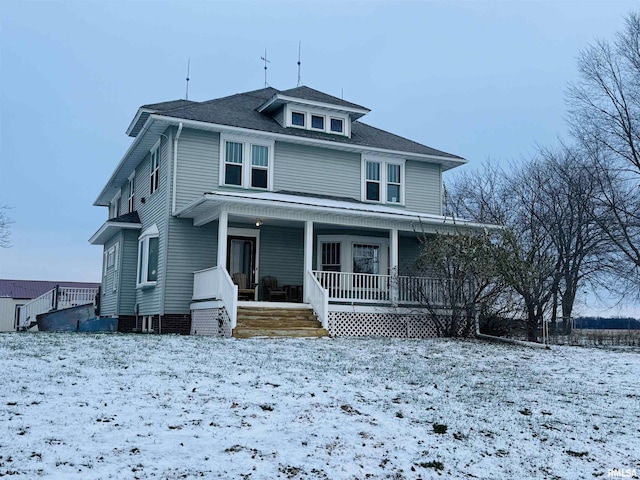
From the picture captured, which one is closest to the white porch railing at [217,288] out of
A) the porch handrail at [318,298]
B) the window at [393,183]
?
the porch handrail at [318,298]

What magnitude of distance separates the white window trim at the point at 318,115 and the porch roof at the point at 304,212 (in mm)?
2372

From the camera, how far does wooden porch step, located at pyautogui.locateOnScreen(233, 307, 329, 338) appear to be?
1458 centimetres

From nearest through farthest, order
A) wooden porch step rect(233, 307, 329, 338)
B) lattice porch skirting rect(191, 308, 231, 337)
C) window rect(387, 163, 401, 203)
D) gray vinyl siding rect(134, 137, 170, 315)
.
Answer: wooden porch step rect(233, 307, 329, 338) → lattice porch skirting rect(191, 308, 231, 337) → gray vinyl siding rect(134, 137, 170, 315) → window rect(387, 163, 401, 203)

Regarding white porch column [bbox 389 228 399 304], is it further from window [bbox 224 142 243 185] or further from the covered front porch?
window [bbox 224 142 243 185]

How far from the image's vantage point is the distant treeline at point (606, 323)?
2833 cm

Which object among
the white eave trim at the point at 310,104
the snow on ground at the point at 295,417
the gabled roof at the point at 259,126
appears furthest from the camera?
the white eave trim at the point at 310,104

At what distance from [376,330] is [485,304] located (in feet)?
9.37

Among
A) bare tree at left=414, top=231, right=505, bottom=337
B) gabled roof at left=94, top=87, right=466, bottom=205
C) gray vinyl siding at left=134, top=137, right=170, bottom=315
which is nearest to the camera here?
bare tree at left=414, top=231, right=505, bottom=337

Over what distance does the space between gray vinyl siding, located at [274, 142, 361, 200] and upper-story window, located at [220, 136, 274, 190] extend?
28 cm

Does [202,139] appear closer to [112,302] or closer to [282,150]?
[282,150]

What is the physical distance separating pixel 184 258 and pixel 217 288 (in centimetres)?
241

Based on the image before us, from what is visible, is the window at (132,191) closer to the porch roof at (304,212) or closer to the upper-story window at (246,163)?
the upper-story window at (246,163)

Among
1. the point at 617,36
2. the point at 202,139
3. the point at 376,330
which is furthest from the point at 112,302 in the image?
the point at 617,36

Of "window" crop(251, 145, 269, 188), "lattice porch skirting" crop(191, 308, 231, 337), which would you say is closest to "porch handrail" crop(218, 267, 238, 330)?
"lattice porch skirting" crop(191, 308, 231, 337)
